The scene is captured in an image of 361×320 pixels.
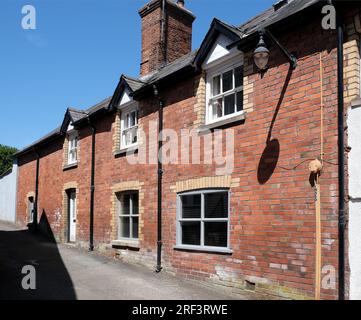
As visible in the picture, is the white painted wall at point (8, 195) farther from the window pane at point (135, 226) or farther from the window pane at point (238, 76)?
the window pane at point (238, 76)

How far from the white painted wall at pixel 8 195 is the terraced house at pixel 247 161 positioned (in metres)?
11.7

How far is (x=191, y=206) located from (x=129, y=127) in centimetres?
405

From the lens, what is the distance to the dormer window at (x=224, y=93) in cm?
878

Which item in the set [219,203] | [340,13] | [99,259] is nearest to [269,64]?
[340,13]

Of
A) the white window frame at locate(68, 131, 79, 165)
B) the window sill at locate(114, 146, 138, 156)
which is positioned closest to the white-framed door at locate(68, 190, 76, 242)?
the white window frame at locate(68, 131, 79, 165)

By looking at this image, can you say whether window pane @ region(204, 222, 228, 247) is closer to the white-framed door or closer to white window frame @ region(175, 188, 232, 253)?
white window frame @ region(175, 188, 232, 253)

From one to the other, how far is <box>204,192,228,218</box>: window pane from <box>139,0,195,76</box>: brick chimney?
22.3ft

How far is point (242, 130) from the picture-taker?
830 cm

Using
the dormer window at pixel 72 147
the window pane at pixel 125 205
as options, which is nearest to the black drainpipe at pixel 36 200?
the dormer window at pixel 72 147

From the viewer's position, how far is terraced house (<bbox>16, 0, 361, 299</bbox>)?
21.5ft

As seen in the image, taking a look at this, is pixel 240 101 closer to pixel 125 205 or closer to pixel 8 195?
pixel 125 205
